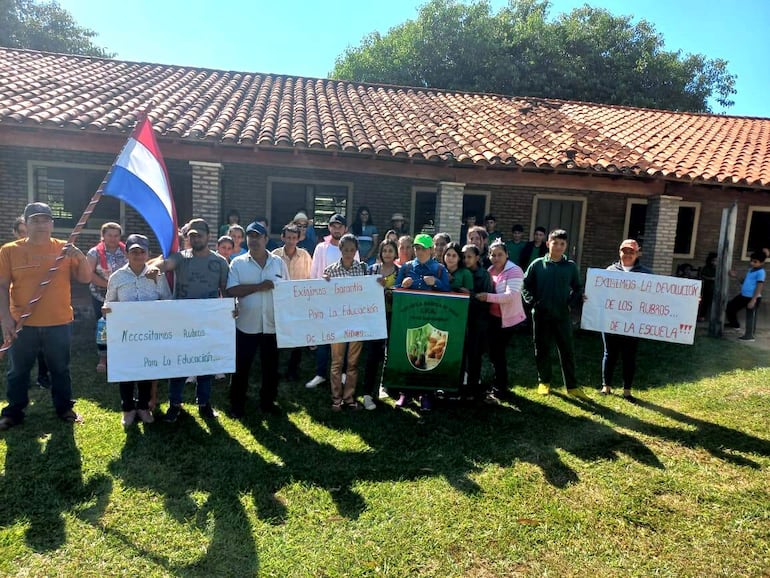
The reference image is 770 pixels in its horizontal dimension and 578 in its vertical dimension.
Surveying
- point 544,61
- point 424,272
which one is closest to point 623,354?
point 424,272

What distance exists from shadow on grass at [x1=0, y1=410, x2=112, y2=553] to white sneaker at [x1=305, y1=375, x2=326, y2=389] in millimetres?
2212

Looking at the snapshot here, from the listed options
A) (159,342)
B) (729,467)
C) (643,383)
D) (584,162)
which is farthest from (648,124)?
(159,342)

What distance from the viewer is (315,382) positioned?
5.51 m

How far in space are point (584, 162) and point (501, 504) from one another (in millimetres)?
7365

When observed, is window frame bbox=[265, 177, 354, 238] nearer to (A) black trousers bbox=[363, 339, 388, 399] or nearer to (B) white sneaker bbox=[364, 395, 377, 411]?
(A) black trousers bbox=[363, 339, 388, 399]

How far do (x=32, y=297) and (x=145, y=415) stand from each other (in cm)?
131

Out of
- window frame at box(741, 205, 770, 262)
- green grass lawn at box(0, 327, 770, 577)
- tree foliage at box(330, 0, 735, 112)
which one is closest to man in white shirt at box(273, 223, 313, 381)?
green grass lawn at box(0, 327, 770, 577)

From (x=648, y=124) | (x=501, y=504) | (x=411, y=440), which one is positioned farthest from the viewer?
(x=648, y=124)

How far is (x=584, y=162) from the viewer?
29.7 feet

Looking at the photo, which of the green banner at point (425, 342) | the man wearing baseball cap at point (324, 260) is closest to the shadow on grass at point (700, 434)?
the green banner at point (425, 342)

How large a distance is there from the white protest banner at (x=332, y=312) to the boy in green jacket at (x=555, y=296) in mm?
1665

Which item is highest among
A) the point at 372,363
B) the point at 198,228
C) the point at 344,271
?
the point at 198,228

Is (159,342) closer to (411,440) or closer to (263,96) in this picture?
(411,440)

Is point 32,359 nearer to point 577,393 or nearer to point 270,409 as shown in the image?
point 270,409
